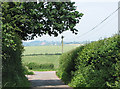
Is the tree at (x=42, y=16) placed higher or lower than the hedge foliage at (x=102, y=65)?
higher

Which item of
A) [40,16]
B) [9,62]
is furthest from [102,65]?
[40,16]

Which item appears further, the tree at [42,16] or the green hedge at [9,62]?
the tree at [42,16]

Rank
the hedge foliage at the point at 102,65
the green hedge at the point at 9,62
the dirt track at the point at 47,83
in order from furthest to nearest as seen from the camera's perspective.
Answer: the dirt track at the point at 47,83
the green hedge at the point at 9,62
the hedge foliage at the point at 102,65

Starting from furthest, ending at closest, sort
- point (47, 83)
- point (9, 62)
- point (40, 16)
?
point (47, 83) < point (40, 16) < point (9, 62)

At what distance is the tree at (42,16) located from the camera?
656 inches

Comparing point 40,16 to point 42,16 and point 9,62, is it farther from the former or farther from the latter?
point 9,62

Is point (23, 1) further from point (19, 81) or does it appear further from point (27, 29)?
point (19, 81)

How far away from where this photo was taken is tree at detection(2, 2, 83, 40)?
16664mm

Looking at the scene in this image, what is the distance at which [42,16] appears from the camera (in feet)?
56.9

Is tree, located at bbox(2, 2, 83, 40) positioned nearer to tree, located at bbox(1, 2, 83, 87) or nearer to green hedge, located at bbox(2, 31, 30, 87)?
tree, located at bbox(1, 2, 83, 87)

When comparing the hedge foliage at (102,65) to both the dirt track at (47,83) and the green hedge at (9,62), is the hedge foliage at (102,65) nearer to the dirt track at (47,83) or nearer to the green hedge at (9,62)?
the dirt track at (47,83)

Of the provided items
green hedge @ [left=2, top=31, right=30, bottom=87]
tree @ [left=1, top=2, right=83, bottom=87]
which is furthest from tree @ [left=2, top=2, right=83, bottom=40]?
green hedge @ [left=2, top=31, right=30, bottom=87]

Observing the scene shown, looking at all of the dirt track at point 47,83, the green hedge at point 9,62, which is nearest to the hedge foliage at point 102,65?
the dirt track at point 47,83

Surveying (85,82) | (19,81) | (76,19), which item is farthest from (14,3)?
(85,82)
